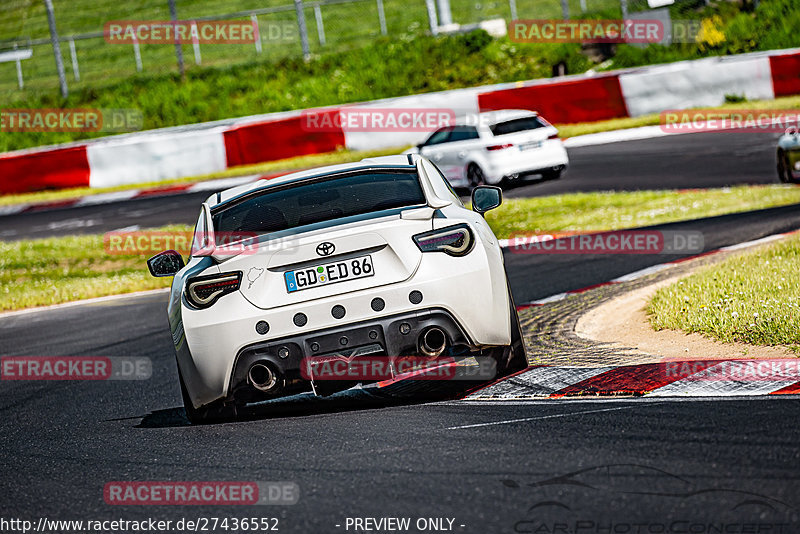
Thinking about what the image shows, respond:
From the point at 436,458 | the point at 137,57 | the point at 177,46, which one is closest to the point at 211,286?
the point at 436,458

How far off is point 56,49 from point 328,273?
83.8 ft

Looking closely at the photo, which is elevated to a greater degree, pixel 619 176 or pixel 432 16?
pixel 432 16

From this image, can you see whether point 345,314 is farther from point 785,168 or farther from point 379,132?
point 379,132

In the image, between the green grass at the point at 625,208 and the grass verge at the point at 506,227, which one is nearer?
the green grass at the point at 625,208

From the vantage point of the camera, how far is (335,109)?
25.7 metres


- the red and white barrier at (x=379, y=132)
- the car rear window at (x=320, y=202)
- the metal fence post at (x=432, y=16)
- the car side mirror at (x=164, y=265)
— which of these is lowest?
the car side mirror at (x=164, y=265)

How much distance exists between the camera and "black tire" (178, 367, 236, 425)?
6.43m

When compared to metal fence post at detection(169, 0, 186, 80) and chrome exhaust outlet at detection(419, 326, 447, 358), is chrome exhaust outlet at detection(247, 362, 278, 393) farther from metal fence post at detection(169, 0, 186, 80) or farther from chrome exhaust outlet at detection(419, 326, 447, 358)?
metal fence post at detection(169, 0, 186, 80)

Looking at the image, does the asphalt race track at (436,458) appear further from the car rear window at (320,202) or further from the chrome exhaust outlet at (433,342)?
the car rear window at (320,202)

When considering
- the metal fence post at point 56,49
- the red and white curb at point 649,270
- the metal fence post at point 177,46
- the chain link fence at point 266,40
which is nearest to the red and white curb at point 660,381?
the red and white curb at point 649,270

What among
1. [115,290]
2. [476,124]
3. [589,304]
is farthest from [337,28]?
[589,304]

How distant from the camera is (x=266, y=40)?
3378cm

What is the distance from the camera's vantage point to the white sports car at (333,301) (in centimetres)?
607

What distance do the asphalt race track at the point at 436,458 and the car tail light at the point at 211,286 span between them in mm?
740
